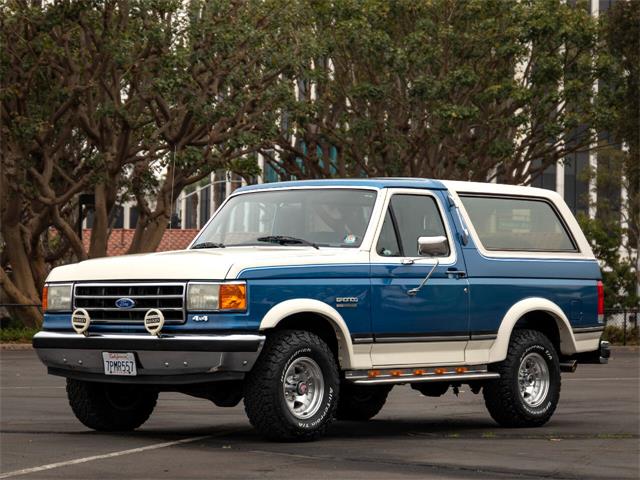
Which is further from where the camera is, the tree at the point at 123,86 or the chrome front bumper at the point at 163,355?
the tree at the point at 123,86

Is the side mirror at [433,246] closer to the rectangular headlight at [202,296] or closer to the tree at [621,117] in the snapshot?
the rectangular headlight at [202,296]

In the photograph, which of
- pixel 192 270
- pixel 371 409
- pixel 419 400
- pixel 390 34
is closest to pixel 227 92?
pixel 390 34

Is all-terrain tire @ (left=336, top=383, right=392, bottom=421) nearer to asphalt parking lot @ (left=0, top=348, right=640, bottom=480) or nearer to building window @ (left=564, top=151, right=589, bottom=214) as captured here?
asphalt parking lot @ (left=0, top=348, right=640, bottom=480)

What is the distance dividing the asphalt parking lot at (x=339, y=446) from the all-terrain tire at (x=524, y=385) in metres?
0.19

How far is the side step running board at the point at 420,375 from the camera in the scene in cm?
1276

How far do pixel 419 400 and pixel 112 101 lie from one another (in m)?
19.1

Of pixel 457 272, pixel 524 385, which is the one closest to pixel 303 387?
pixel 457 272

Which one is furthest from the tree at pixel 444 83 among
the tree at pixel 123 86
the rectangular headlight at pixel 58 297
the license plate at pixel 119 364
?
the license plate at pixel 119 364

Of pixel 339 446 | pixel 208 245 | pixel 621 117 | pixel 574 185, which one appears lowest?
pixel 339 446

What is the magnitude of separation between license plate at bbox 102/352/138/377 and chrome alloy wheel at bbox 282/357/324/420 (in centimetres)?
117

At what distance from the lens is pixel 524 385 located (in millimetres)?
14484

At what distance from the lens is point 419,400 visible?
17.9 metres

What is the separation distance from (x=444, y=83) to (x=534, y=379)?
28.7 m

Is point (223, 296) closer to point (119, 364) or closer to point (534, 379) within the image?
point (119, 364)
